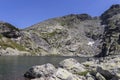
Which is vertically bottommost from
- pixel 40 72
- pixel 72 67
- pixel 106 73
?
pixel 40 72

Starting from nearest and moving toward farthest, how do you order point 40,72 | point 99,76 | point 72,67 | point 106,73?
point 99,76 < point 106,73 < point 40,72 < point 72,67

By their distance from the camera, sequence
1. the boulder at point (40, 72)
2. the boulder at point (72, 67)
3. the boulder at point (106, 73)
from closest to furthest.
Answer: the boulder at point (106, 73) < the boulder at point (40, 72) < the boulder at point (72, 67)

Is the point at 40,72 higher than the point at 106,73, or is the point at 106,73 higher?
the point at 106,73

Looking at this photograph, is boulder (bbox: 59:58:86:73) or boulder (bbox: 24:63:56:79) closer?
boulder (bbox: 24:63:56:79)

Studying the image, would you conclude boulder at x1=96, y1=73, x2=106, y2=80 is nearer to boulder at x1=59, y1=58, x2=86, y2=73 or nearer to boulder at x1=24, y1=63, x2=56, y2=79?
boulder at x1=59, y1=58, x2=86, y2=73

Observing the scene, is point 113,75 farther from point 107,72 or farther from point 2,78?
point 2,78

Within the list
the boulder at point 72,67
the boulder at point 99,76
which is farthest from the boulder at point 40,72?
the boulder at point 99,76

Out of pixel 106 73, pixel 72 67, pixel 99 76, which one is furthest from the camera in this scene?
pixel 72 67

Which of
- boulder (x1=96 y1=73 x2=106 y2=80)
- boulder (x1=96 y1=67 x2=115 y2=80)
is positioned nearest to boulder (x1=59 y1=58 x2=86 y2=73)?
boulder (x1=96 y1=67 x2=115 y2=80)

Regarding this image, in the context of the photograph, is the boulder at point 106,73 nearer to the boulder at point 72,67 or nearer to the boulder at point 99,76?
the boulder at point 99,76

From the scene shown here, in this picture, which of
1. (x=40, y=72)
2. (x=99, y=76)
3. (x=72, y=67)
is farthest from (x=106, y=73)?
(x=40, y=72)

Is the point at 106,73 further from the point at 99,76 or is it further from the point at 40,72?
the point at 40,72

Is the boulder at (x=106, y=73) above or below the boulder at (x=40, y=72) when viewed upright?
above

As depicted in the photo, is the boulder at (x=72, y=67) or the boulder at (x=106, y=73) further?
the boulder at (x=72, y=67)
